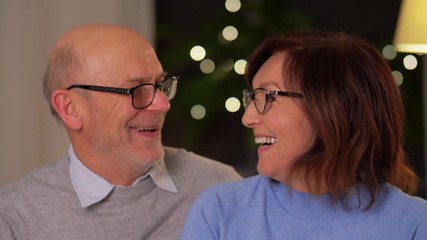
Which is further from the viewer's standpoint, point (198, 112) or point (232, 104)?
point (198, 112)

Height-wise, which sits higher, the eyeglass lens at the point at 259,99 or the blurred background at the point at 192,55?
the eyeglass lens at the point at 259,99

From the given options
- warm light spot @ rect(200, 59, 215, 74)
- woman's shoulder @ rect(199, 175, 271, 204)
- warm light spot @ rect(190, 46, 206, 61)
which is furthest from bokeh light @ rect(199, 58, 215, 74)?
woman's shoulder @ rect(199, 175, 271, 204)

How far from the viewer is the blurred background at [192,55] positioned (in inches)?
112

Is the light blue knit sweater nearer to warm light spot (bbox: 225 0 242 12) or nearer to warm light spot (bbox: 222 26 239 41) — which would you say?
warm light spot (bbox: 222 26 239 41)

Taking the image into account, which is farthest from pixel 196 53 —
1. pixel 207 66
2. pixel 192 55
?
pixel 207 66

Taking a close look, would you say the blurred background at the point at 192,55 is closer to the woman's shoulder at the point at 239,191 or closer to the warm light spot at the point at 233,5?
the warm light spot at the point at 233,5

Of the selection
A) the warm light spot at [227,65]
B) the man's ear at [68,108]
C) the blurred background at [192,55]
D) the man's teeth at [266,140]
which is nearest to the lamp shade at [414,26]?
the blurred background at [192,55]

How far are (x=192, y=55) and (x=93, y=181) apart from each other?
1.40 meters

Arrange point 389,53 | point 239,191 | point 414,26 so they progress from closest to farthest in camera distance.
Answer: point 239,191
point 414,26
point 389,53

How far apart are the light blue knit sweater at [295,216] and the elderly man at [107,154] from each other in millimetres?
357

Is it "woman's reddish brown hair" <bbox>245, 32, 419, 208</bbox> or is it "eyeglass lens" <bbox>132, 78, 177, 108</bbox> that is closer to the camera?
"woman's reddish brown hair" <bbox>245, 32, 419, 208</bbox>

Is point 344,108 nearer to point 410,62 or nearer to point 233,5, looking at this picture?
point 410,62

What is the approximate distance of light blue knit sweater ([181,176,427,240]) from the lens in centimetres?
152

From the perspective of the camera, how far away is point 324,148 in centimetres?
154
